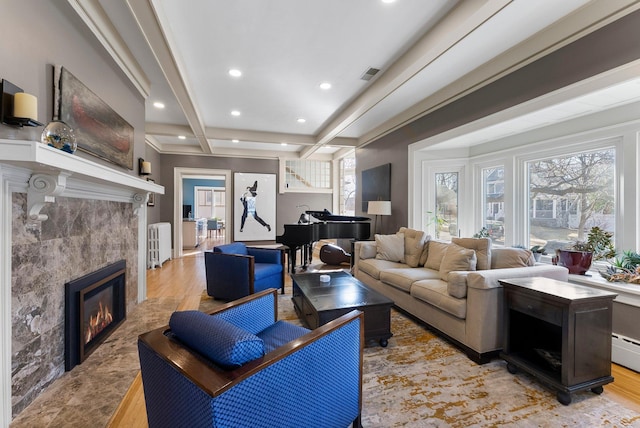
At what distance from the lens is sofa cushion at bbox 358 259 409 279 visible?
3.68 metres

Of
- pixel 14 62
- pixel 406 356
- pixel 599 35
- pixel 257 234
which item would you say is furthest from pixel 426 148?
pixel 257 234

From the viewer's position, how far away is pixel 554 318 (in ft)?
6.17

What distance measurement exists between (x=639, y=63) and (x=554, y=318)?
1.86 meters

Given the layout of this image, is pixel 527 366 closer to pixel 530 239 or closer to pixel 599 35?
pixel 530 239

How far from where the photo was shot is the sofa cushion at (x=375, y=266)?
145 inches

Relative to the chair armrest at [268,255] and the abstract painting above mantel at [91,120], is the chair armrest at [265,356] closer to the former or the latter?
the abstract painting above mantel at [91,120]

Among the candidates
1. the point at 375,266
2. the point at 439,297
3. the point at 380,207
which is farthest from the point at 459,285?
the point at 380,207

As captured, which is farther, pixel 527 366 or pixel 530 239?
pixel 530 239

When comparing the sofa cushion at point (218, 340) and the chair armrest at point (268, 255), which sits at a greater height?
the sofa cushion at point (218, 340)

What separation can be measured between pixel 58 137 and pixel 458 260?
3314mm

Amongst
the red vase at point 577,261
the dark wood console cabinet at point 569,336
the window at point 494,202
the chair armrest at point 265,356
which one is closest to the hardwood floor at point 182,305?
the dark wood console cabinet at point 569,336

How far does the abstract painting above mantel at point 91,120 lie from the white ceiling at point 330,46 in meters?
0.51

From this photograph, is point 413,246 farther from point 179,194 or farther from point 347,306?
point 179,194

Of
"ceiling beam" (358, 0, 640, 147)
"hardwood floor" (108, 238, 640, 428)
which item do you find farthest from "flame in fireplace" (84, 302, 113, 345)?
"ceiling beam" (358, 0, 640, 147)
